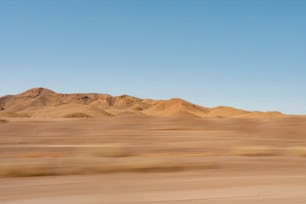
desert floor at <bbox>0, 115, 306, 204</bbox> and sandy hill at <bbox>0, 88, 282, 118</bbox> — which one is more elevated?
sandy hill at <bbox>0, 88, 282, 118</bbox>

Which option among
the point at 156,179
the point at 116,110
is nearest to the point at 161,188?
the point at 156,179

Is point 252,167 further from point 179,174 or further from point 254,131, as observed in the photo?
point 254,131

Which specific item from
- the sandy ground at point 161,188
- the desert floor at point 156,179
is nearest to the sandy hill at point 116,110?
the desert floor at point 156,179

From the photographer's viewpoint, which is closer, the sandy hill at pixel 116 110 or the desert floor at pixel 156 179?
the desert floor at pixel 156 179

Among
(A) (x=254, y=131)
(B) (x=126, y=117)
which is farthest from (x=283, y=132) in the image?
(B) (x=126, y=117)

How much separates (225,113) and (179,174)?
123 m

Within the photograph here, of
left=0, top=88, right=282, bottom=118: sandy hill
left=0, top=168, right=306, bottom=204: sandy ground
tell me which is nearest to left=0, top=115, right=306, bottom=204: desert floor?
left=0, top=168, right=306, bottom=204: sandy ground

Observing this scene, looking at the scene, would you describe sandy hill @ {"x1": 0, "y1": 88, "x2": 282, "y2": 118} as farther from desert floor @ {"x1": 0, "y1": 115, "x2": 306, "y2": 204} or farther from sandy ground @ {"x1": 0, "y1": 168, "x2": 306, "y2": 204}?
sandy ground @ {"x1": 0, "y1": 168, "x2": 306, "y2": 204}

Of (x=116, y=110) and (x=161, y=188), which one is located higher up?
(x=116, y=110)

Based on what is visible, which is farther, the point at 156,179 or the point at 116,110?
the point at 116,110

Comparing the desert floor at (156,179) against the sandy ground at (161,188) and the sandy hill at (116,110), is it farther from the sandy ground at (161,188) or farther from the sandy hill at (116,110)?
the sandy hill at (116,110)

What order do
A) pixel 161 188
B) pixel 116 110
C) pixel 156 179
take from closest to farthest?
1. pixel 161 188
2. pixel 156 179
3. pixel 116 110

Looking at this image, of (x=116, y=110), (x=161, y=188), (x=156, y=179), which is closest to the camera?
(x=161, y=188)

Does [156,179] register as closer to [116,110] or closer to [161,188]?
[161,188]
